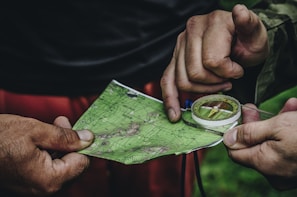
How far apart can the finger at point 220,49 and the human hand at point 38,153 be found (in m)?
0.36

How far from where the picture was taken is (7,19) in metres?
1.48

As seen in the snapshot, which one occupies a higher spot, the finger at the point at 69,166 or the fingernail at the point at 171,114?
the fingernail at the point at 171,114

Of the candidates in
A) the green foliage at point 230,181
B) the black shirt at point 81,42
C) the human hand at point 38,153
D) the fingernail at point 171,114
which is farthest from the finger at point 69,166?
the green foliage at point 230,181

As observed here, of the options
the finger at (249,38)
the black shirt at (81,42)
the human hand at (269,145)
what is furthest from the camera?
the black shirt at (81,42)

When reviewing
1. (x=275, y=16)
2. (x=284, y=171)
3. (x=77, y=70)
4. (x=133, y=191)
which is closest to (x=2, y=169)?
(x=77, y=70)

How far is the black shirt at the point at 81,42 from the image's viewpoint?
1.49 metres

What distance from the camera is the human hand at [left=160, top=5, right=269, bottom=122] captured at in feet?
4.22

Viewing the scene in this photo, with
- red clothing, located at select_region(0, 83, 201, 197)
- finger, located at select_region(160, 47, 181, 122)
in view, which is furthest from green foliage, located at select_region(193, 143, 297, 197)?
finger, located at select_region(160, 47, 181, 122)

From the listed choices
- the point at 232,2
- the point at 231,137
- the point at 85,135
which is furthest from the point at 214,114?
the point at 232,2

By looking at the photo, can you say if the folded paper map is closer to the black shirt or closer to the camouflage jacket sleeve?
the black shirt

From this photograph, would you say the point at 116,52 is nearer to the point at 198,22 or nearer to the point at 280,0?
the point at 198,22

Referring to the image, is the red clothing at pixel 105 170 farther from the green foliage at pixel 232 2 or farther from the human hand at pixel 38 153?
the green foliage at pixel 232 2

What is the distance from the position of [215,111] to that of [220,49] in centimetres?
16

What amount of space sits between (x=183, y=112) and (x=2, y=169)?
0.48m
